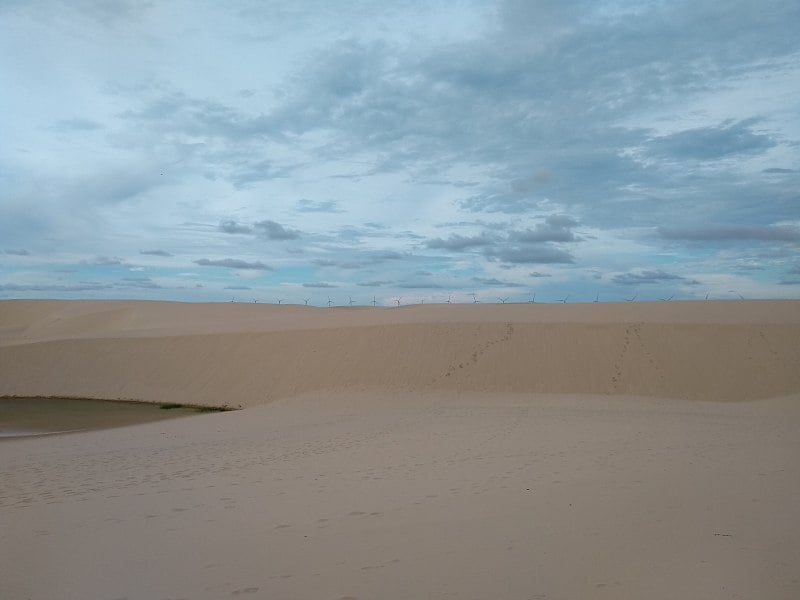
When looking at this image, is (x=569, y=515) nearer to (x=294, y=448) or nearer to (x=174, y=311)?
(x=294, y=448)

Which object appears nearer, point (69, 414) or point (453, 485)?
point (453, 485)

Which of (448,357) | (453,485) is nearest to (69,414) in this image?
(448,357)

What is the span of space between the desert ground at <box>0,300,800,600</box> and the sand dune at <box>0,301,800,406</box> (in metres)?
0.13

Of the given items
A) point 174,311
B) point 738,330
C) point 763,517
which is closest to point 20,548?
point 763,517

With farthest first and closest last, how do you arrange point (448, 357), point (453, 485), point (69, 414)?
1. point (448, 357)
2. point (69, 414)
3. point (453, 485)

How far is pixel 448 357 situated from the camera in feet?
78.2

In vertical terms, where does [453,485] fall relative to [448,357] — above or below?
below

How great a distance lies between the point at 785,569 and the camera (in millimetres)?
4930

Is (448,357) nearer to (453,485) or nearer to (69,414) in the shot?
(69,414)

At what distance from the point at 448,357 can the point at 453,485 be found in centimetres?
1609

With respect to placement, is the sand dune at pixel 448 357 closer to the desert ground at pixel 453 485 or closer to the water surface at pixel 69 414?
the desert ground at pixel 453 485

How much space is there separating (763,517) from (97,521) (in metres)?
6.54

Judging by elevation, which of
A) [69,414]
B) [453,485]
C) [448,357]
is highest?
[448,357]

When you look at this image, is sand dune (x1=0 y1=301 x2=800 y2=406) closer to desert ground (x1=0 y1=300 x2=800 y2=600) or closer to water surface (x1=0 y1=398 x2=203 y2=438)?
desert ground (x1=0 y1=300 x2=800 y2=600)
